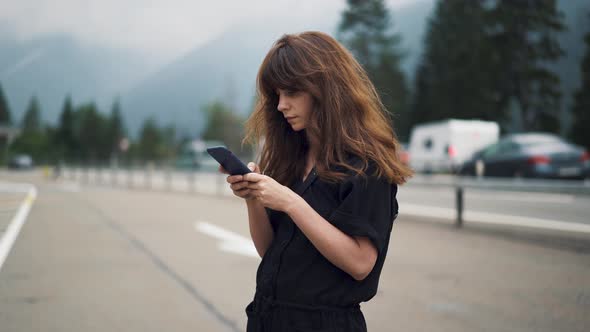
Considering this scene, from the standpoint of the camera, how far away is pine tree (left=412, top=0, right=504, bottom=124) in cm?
4033

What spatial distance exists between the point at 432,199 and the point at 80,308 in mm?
7146

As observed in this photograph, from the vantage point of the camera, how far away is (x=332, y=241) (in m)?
1.60

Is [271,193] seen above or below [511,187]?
above

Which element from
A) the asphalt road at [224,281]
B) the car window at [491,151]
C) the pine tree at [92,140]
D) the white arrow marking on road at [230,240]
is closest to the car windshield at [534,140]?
the car window at [491,151]

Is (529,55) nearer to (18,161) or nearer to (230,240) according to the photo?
(18,161)

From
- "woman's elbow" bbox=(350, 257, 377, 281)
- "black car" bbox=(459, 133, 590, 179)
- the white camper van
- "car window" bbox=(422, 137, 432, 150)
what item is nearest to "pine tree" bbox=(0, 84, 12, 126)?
"woman's elbow" bbox=(350, 257, 377, 281)

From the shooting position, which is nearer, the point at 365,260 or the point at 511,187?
the point at 365,260

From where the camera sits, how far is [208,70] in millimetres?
192875

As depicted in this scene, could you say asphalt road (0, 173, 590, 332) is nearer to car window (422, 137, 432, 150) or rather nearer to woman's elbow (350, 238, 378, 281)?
woman's elbow (350, 238, 378, 281)

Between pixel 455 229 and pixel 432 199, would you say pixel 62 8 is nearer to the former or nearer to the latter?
pixel 455 229

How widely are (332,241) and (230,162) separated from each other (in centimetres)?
39

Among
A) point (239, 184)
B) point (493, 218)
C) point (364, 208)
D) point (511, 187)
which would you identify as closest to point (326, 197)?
point (364, 208)

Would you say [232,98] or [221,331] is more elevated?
[232,98]

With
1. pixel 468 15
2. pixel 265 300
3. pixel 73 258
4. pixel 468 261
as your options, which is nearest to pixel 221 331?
pixel 265 300
